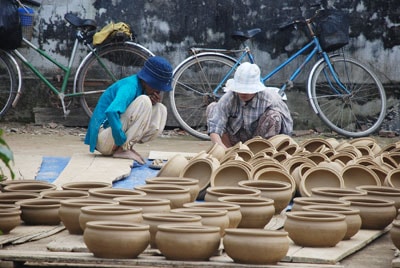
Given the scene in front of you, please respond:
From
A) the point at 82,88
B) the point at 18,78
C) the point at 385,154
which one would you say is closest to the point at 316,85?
the point at 82,88

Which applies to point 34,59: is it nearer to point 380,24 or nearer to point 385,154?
point 380,24

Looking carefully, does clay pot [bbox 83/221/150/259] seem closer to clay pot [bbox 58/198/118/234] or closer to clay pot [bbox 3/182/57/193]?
clay pot [bbox 58/198/118/234]

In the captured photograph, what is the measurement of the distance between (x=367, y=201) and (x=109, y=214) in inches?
61.1

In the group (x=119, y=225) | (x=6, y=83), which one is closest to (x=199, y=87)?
(x=6, y=83)

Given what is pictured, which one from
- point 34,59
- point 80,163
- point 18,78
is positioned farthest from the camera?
point 34,59

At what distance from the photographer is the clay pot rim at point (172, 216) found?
4.15 metres

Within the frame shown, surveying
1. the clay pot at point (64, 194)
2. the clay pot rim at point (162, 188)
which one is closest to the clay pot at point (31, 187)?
the clay pot at point (64, 194)

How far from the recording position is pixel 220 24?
34.8ft

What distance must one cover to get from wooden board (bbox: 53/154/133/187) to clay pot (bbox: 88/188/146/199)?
1365 millimetres

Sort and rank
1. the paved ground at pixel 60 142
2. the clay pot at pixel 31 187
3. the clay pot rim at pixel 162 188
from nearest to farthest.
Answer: the clay pot rim at pixel 162 188 → the clay pot at pixel 31 187 → the paved ground at pixel 60 142

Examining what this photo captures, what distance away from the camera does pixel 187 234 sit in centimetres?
398

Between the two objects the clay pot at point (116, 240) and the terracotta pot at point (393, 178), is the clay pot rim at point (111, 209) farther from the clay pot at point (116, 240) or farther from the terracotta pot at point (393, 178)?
the terracotta pot at point (393, 178)

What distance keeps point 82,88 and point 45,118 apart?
80cm

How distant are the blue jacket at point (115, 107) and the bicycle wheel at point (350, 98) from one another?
124 inches
